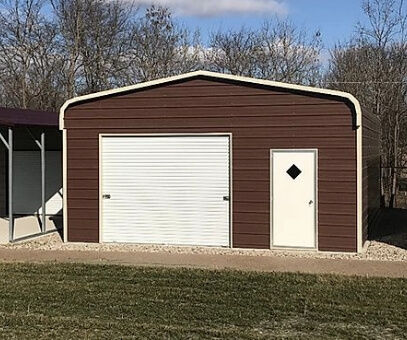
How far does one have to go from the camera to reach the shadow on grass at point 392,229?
45.2ft

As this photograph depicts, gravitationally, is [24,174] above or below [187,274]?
above

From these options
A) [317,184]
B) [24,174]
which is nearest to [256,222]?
[317,184]

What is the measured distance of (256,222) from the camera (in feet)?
42.2

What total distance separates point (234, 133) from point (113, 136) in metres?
2.52

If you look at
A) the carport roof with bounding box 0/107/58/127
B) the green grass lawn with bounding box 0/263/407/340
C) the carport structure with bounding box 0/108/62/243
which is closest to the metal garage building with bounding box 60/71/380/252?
the carport roof with bounding box 0/107/58/127

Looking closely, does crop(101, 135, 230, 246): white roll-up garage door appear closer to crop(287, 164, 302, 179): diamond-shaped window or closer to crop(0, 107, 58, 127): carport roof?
crop(287, 164, 302, 179): diamond-shaped window

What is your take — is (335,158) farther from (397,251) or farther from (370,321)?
(370,321)

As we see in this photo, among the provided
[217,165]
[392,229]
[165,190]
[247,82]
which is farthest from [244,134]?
[392,229]

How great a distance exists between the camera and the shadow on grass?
45.2 feet

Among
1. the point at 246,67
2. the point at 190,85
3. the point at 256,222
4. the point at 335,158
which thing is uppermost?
the point at 246,67

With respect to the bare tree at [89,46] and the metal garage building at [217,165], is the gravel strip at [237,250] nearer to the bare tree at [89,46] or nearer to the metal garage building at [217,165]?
the metal garage building at [217,165]

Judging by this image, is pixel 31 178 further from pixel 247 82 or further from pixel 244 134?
pixel 247 82

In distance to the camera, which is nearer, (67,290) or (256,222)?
(67,290)

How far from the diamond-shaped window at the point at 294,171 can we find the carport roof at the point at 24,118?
565 cm
